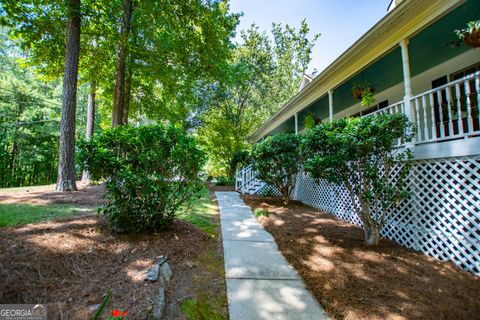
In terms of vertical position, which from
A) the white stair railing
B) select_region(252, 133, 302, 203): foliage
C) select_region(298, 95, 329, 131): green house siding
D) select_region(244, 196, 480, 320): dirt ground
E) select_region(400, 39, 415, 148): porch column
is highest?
select_region(298, 95, 329, 131): green house siding

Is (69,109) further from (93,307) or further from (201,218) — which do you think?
(93,307)

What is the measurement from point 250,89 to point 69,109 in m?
13.7

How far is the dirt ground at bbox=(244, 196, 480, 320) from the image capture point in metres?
2.03

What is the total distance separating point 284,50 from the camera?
20.6 metres

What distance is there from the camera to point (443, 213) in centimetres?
322

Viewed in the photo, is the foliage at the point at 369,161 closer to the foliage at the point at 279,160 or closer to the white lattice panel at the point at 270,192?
the foliage at the point at 279,160

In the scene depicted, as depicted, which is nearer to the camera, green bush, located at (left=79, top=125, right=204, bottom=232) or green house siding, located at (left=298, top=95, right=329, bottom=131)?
green bush, located at (left=79, top=125, right=204, bottom=232)

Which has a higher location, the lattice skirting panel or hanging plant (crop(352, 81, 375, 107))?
hanging plant (crop(352, 81, 375, 107))

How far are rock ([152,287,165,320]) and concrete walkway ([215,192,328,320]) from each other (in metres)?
0.59

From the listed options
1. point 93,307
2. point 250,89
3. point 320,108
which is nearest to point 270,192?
point 320,108

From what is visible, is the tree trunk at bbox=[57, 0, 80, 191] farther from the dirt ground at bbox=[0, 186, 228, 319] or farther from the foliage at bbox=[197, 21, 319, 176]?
the foliage at bbox=[197, 21, 319, 176]

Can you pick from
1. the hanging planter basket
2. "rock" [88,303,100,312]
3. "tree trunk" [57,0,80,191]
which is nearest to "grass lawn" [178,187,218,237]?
"rock" [88,303,100,312]

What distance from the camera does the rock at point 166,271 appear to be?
2322mm

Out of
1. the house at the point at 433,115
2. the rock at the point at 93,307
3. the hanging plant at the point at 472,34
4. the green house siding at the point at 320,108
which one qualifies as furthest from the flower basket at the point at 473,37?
the rock at the point at 93,307
